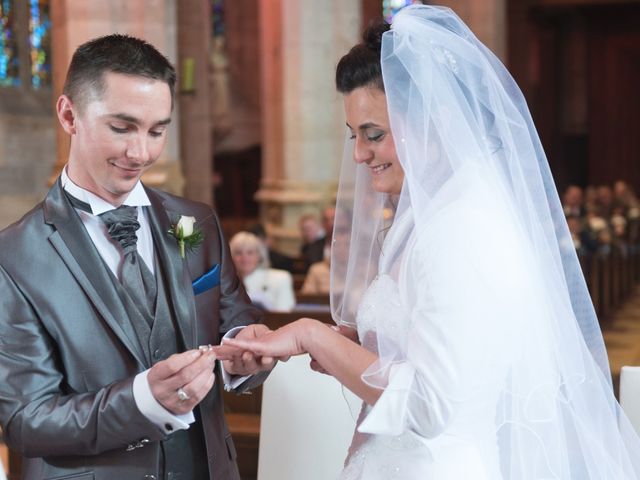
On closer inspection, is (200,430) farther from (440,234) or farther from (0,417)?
(440,234)

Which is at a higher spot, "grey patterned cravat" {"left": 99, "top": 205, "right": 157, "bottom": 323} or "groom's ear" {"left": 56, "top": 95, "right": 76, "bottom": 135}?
"groom's ear" {"left": 56, "top": 95, "right": 76, "bottom": 135}

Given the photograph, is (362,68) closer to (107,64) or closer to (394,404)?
(107,64)

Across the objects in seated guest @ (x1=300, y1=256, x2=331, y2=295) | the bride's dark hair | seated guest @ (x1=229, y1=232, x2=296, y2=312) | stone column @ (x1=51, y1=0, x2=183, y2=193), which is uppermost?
stone column @ (x1=51, y1=0, x2=183, y2=193)

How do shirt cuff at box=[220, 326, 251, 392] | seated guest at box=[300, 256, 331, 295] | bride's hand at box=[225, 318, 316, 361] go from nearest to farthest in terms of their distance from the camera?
bride's hand at box=[225, 318, 316, 361]
shirt cuff at box=[220, 326, 251, 392]
seated guest at box=[300, 256, 331, 295]

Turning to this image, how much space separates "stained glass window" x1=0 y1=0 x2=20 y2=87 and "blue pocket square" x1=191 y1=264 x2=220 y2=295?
1102 centimetres

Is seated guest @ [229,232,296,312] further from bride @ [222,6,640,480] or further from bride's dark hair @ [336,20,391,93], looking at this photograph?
bride's dark hair @ [336,20,391,93]

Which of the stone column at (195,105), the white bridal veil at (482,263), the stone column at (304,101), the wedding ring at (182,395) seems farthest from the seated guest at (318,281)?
the wedding ring at (182,395)

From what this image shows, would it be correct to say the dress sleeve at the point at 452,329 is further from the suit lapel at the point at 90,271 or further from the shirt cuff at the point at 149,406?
the suit lapel at the point at 90,271

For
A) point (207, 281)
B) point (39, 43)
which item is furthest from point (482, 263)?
point (39, 43)

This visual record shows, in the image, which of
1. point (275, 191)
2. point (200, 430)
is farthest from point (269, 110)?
point (200, 430)

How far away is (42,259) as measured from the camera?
254 cm

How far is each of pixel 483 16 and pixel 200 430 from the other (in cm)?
1416

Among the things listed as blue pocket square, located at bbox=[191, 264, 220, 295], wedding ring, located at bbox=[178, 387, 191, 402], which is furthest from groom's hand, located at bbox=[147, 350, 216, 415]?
blue pocket square, located at bbox=[191, 264, 220, 295]

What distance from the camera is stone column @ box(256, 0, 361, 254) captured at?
12812mm
